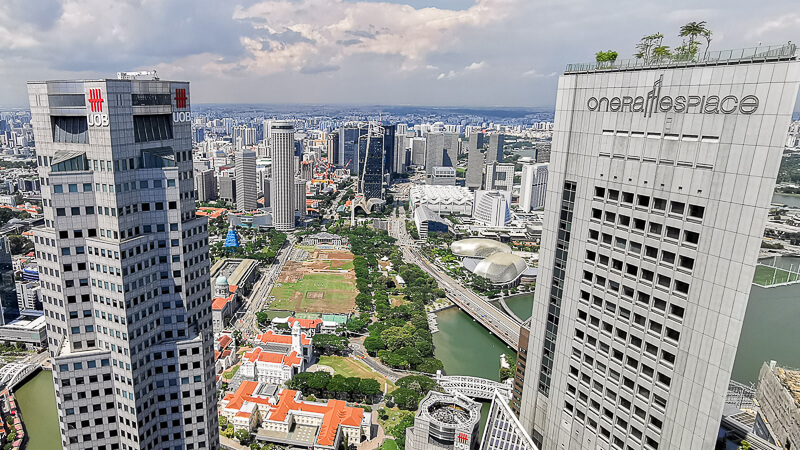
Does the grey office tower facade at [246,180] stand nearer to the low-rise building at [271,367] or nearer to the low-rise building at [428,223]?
the low-rise building at [428,223]

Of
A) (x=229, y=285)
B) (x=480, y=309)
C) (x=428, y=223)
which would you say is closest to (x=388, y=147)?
(x=428, y=223)

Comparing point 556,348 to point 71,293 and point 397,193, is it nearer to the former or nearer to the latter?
point 71,293

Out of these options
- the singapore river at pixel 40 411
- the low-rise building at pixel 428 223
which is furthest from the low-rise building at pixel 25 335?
the low-rise building at pixel 428 223

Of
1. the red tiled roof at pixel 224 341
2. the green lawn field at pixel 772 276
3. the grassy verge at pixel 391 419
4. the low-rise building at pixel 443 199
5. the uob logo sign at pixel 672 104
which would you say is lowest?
the grassy verge at pixel 391 419

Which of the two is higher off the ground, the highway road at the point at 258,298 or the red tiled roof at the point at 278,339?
the red tiled roof at the point at 278,339

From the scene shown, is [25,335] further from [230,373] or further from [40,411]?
[230,373]

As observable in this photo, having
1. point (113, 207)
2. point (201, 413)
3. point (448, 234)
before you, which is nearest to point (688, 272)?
point (113, 207)

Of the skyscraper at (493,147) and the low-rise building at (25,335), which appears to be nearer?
the low-rise building at (25,335)
